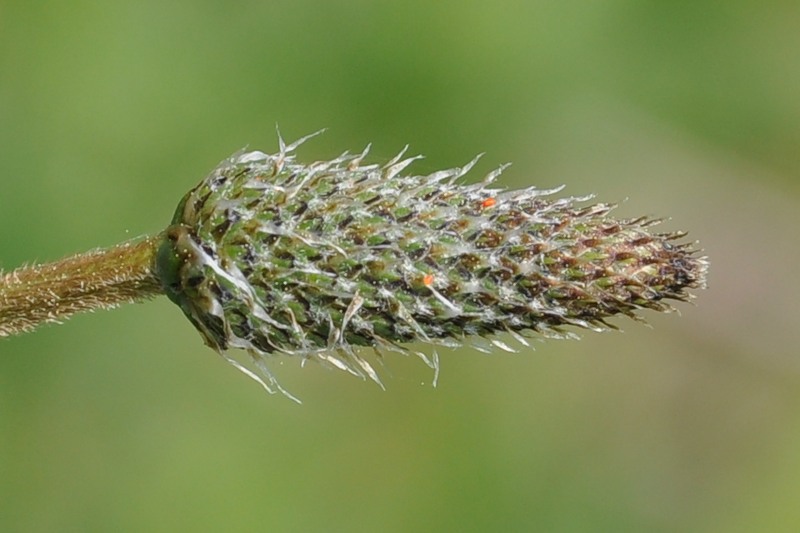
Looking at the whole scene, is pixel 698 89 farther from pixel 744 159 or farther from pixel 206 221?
pixel 206 221

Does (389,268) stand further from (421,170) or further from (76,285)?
(421,170)

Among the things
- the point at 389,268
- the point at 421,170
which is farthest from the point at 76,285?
the point at 421,170

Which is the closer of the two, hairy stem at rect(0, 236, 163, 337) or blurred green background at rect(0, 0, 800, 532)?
hairy stem at rect(0, 236, 163, 337)

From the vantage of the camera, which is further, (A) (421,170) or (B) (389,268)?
(A) (421,170)

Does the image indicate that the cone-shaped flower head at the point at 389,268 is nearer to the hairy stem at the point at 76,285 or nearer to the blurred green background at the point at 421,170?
the hairy stem at the point at 76,285

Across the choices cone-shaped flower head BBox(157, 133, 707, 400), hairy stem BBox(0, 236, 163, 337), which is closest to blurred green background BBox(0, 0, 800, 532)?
hairy stem BBox(0, 236, 163, 337)

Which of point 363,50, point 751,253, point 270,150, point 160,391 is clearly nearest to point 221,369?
point 160,391

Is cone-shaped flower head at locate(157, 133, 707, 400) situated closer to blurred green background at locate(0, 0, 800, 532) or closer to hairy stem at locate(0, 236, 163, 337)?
hairy stem at locate(0, 236, 163, 337)
